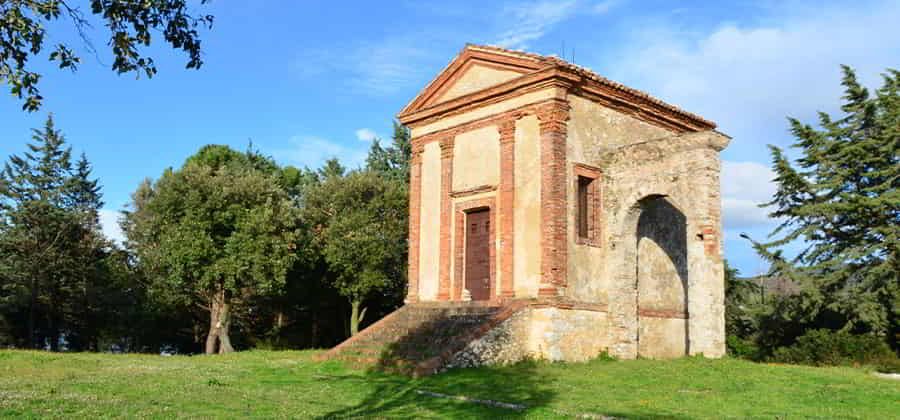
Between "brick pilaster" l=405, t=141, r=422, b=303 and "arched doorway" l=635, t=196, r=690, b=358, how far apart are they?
21.0 ft

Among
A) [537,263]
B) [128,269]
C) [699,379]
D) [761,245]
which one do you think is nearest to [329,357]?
[537,263]

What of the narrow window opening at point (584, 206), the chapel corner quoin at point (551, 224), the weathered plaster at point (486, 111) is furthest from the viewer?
the narrow window opening at point (584, 206)

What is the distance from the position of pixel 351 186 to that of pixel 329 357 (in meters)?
13.6

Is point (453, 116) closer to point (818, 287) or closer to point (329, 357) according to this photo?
point (329, 357)

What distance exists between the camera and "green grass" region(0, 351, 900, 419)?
11.0m

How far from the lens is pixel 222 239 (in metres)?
27.1

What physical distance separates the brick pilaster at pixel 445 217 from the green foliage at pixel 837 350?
1214cm

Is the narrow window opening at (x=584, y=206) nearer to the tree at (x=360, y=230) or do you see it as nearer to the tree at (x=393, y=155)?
the tree at (x=360, y=230)

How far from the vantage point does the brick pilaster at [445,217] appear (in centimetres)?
2119

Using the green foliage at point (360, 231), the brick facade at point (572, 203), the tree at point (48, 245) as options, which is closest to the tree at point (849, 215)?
the brick facade at point (572, 203)

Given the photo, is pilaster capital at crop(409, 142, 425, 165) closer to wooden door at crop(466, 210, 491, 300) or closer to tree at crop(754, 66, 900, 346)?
wooden door at crop(466, 210, 491, 300)

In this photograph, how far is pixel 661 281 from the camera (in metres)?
21.1

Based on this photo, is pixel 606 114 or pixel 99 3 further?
pixel 606 114

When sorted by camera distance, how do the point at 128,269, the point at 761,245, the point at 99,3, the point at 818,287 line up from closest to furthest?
the point at 99,3 < the point at 818,287 < the point at 761,245 < the point at 128,269
